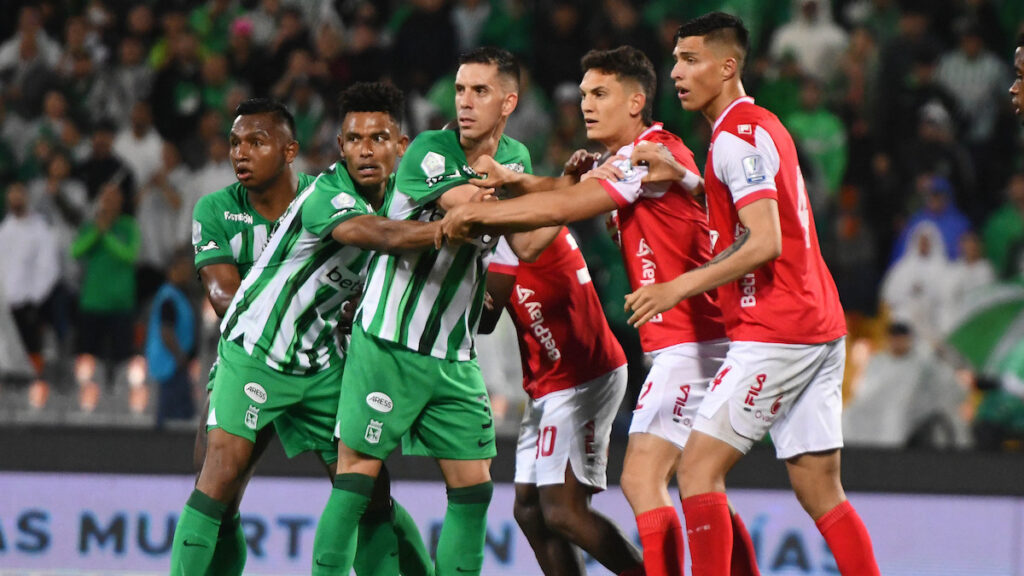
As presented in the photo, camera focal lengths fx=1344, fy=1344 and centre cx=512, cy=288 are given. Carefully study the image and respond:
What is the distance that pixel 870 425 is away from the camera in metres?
8.95

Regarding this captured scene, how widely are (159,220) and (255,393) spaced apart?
18.8 ft

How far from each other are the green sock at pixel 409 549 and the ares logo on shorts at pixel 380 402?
2.32 feet

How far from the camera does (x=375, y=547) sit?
5516 millimetres

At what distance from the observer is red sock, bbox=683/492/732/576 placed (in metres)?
4.64

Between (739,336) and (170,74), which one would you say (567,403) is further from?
(170,74)

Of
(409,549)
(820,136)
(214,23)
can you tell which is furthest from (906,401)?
(214,23)

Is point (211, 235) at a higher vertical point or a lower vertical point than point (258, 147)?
lower

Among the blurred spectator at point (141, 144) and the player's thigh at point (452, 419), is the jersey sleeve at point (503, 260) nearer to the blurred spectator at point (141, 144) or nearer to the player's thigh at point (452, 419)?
the player's thigh at point (452, 419)

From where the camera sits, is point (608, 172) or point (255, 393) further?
point (255, 393)

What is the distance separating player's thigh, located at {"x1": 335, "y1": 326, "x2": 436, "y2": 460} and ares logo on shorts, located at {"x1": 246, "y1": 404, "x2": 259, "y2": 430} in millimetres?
361

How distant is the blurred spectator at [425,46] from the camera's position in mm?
11758

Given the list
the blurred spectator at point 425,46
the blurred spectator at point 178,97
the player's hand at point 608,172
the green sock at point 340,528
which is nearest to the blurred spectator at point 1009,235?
→ the blurred spectator at point 425,46

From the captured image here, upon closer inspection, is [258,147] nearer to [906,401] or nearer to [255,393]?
[255,393]

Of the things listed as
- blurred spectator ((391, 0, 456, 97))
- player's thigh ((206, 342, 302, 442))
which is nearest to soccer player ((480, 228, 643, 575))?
player's thigh ((206, 342, 302, 442))
